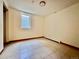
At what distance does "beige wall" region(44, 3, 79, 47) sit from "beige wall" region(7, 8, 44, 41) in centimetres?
146

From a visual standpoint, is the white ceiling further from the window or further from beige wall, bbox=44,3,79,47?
the window

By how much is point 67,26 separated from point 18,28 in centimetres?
274

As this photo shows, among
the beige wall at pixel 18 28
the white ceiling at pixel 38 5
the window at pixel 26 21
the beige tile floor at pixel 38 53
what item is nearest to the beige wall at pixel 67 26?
the white ceiling at pixel 38 5

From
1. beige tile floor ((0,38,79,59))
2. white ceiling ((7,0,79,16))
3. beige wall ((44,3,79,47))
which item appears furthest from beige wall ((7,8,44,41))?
beige wall ((44,3,79,47))

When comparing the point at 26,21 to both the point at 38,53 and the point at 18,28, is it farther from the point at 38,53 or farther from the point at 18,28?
the point at 38,53

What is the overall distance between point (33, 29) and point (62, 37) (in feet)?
7.02

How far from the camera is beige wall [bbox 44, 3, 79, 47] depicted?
2.72 metres

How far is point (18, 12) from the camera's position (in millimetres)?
3832

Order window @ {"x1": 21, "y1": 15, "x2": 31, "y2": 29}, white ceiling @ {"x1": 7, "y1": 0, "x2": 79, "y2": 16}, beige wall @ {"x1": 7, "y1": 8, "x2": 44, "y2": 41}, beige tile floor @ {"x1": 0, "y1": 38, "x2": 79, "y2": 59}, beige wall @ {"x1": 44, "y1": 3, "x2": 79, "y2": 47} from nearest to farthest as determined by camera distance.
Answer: beige tile floor @ {"x1": 0, "y1": 38, "x2": 79, "y2": 59}
white ceiling @ {"x1": 7, "y1": 0, "x2": 79, "y2": 16}
beige wall @ {"x1": 44, "y1": 3, "x2": 79, "y2": 47}
beige wall @ {"x1": 7, "y1": 8, "x2": 44, "y2": 41}
window @ {"x1": 21, "y1": 15, "x2": 31, "y2": 29}

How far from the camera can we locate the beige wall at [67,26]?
2.72 meters

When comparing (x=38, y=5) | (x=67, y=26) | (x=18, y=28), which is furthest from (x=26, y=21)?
(x=67, y=26)

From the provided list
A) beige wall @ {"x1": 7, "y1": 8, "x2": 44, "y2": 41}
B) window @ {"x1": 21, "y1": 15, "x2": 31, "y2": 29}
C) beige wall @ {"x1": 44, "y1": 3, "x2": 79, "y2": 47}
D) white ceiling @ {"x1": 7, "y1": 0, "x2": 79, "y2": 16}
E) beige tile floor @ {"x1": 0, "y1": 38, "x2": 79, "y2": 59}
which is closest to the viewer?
beige tile floor @ {"x1": 0, "y1": 38, "x2": 79, "y2": 59}

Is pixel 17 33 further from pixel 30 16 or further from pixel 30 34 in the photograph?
pixel 30 16

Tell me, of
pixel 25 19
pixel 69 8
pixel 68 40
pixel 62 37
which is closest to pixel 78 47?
pixel 68 40
